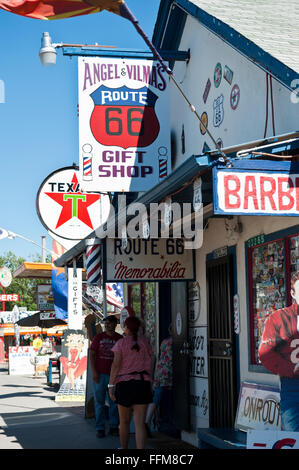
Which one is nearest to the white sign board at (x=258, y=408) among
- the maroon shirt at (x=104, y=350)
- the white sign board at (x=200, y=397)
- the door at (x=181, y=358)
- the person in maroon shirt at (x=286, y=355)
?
the person in maroon shirt at (x=286, y=355)

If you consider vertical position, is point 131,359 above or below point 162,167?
below

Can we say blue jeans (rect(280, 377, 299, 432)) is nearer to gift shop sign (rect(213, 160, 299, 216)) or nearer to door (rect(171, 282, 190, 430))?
gift shop sign (rect(213, 160, 299, 216))

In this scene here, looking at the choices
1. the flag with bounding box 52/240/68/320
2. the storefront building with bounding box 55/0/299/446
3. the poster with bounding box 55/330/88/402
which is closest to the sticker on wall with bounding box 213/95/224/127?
the storefront building with bounding box 55/0/299/446

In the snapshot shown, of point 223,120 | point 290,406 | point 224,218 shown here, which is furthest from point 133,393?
point 223,120

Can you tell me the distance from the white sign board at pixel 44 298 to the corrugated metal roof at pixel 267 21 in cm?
1620

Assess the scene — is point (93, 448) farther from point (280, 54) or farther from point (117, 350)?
point (280, 54)

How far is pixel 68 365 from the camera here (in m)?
16.2

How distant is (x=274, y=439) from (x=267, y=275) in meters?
2.39

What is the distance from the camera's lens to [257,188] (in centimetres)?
618

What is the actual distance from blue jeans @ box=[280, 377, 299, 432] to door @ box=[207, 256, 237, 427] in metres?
2.50

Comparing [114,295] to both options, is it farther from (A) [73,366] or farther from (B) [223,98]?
(B) [223,98]

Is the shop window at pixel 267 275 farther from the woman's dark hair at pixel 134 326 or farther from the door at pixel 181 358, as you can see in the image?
the door at pixel 181 358

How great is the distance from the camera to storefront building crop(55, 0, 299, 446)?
7367 millimetres

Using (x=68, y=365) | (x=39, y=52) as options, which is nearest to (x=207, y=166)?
(x=39, y=52)
